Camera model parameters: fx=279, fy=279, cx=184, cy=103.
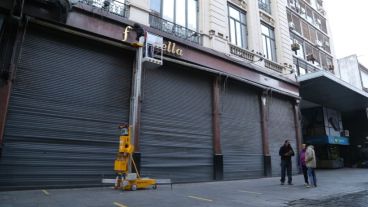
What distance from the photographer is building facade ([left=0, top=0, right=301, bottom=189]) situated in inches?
306

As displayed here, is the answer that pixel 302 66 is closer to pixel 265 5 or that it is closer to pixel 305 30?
pixel 305 30

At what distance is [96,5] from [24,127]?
4713 millimetres

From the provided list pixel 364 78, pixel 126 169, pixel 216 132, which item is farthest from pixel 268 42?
pixel 364 78

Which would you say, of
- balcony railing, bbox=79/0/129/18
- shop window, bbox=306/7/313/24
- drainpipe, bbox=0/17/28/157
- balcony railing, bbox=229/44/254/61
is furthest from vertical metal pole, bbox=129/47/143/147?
shop window, bbox=306/7/313/24

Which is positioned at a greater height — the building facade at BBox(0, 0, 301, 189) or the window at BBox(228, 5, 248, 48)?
the window at BBox(228, 5, 248, 48)

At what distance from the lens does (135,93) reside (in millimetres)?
8812

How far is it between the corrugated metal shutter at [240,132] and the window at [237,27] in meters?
2.71

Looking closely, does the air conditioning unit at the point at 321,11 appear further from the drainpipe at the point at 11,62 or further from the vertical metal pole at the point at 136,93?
the drainpipe at the point at 11,62

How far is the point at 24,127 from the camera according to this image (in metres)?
Answer: 7.64

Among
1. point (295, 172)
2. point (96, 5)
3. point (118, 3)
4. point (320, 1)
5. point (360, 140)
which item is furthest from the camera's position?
point (320, 1)

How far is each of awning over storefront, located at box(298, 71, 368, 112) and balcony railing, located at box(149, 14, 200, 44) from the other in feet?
28.3

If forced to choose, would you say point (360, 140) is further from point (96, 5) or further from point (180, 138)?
point (96, 5)

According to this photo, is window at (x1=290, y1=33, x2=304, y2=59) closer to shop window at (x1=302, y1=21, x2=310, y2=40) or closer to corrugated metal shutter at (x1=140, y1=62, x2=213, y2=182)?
shop window at (x1=302, y1=21, x2=310, y2=40)

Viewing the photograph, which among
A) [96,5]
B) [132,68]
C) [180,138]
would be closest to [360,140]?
[180,138]
